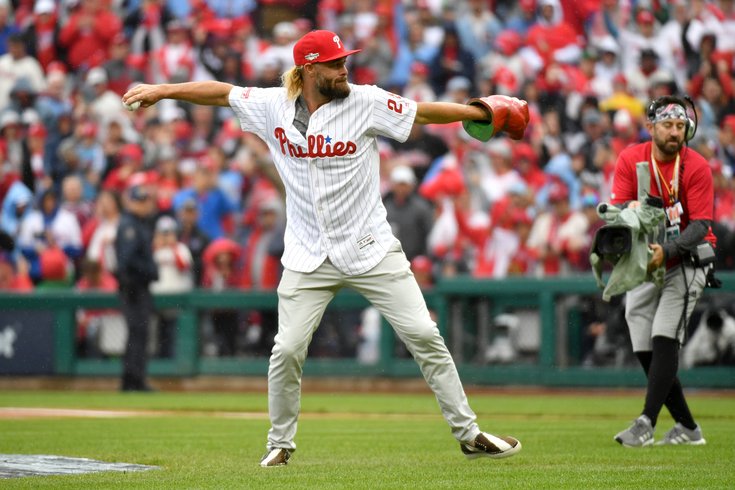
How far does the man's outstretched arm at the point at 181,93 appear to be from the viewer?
679 centimetres

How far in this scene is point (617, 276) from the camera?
26.5 ft

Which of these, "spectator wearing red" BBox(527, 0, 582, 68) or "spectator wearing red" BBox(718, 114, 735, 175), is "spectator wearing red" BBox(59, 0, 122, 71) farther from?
"spectator wearing red" BBox(718, 114, 735, 175)

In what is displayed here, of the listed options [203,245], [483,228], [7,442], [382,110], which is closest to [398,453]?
[382,110]

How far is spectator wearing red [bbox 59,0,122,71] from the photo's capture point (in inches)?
832

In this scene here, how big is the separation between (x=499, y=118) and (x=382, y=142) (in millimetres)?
11392

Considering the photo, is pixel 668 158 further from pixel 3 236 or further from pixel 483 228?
pixel 3 236

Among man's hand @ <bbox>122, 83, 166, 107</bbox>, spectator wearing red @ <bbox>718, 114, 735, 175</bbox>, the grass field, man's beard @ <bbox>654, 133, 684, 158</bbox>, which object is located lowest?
the grass field

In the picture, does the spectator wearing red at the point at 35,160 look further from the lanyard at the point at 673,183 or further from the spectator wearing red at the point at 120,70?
the lanyard at the point at 673,183

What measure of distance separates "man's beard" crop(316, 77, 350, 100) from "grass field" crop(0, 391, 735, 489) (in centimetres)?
201

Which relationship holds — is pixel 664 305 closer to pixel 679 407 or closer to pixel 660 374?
pixel 660 374

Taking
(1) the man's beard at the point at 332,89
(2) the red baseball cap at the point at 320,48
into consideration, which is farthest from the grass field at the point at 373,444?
(2) the red baseball cap at the point at 320,48

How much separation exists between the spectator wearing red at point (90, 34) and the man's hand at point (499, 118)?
49.1ft

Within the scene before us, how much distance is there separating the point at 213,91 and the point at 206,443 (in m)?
2.96

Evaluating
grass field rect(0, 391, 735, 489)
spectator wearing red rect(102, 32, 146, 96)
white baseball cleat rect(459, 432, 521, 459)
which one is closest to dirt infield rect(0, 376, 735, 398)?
grass field rect(0, 391, 735, 489)
